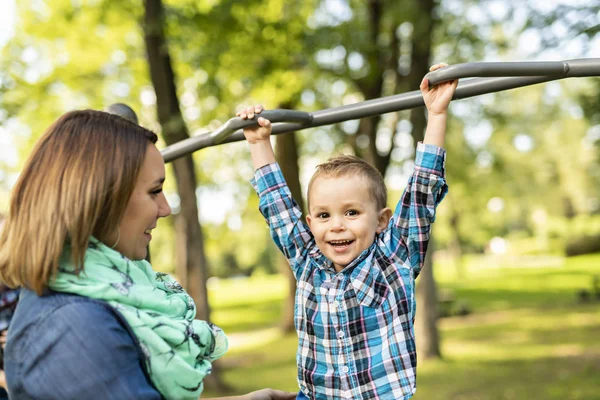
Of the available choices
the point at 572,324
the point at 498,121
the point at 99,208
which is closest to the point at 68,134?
the point at 99,208

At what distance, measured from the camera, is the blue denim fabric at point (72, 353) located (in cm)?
121

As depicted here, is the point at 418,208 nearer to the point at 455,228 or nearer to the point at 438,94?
the point at 438,94

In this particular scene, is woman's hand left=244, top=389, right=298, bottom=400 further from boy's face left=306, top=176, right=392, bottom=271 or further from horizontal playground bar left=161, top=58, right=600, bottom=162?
horizontal playground bar left=161, top=58, right=600, bottom=162

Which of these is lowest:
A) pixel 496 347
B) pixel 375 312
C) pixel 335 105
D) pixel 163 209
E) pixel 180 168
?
pixel 496 347

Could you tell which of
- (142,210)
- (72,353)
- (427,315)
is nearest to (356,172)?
(142,210)

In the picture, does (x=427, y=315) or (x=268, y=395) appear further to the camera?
(x=427, y=315)

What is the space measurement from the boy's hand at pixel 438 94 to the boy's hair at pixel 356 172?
→ 284mm

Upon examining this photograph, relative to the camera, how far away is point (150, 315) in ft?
4.49

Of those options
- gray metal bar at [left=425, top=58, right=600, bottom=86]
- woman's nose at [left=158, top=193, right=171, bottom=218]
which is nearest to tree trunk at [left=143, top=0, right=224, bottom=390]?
gray metal bar at [left=425, top=58, right=600, bottom=86]

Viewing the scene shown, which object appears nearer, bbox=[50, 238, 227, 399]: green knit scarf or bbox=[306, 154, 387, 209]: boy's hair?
bbox=[50, 238, 227, 399]: green knit scarf

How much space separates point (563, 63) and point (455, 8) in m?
9.59

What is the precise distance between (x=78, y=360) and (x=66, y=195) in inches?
12.2

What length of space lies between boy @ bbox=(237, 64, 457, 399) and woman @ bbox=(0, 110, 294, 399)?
2.06ft

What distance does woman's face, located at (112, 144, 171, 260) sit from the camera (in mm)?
1398
